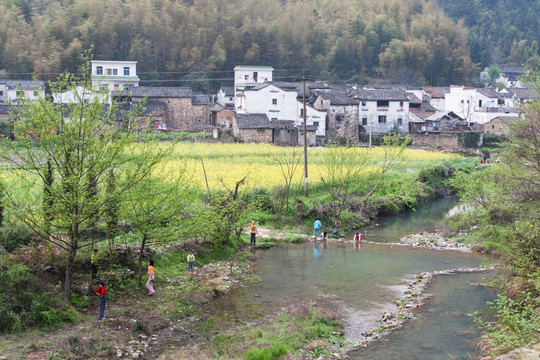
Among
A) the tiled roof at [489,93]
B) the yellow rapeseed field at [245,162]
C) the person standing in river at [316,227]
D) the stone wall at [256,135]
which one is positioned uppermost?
the tiled roof at [489,93]

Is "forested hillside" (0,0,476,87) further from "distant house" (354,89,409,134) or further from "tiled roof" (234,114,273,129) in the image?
"tiled roof" (234,114,273,129)

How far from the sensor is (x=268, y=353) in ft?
37.5

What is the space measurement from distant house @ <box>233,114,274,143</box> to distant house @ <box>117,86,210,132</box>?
26.8 feet

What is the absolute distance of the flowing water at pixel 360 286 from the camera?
45.6 feet

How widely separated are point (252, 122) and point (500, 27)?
90.1 meters

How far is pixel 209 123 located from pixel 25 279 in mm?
46306

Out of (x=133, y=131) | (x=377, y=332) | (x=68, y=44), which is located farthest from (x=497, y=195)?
(x=68, y=44)

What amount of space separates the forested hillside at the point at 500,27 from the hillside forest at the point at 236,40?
3.97m

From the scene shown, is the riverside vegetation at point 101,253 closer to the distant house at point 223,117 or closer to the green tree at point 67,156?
the green tree at point 67,156

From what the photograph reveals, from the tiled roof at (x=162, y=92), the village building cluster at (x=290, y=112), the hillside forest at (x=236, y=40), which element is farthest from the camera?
the hillside forest at (x=236, y=40)

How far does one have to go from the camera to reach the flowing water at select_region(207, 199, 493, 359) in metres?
13.9

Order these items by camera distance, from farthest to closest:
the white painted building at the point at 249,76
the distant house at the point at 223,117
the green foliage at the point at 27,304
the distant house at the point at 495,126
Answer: the white painted building at the point at 249,76, the distant house at the point at 495,126, the distant house at the point at 223,117, the green foliage at the point at 27,304

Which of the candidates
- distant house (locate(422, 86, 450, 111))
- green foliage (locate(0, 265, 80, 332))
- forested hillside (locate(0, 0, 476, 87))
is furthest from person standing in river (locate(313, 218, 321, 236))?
distant house (locate(422, 86, 450, 111))

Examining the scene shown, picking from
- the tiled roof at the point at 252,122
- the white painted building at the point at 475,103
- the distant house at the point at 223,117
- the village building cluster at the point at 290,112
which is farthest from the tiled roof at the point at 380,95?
the distant house at the point at 223,117
